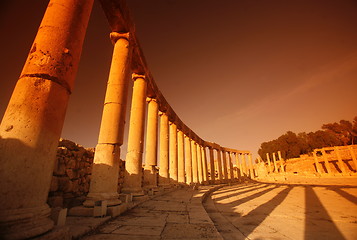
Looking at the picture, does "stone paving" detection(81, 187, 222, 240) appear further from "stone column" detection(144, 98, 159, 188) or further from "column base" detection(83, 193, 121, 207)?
"stone column" detection(144, 98, 159, 188)

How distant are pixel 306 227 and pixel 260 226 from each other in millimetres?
1728

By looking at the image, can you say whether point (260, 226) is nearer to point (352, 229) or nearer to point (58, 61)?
point (352, 229)

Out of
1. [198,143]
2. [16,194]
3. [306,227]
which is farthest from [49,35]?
[198,143]

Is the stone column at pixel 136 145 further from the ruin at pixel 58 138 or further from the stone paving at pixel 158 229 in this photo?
the stone paving at pixel 158 229

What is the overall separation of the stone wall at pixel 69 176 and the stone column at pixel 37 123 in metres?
3.42

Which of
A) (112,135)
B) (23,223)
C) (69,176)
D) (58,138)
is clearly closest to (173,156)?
(112,135)

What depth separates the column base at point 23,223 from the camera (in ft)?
8.41

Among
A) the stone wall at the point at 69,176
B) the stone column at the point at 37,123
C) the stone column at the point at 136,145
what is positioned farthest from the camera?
the stone column at the point at 136,145

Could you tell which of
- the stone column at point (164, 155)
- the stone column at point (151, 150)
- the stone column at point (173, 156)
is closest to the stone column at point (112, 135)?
the stone column at point (151, 150)

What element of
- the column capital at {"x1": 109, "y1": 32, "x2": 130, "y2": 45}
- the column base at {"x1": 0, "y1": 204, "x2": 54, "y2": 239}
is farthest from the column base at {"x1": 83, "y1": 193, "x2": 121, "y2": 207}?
the column capital at {"x1": 109, "y1": 32, "x2": 130, "y2": 45}

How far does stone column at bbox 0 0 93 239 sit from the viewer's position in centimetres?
279

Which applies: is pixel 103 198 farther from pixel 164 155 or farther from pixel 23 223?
pixel 164 155

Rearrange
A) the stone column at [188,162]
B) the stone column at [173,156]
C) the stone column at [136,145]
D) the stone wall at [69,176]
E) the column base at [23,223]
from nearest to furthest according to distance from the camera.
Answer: the column base at [23,223]
the stone wall at [69,176]
the stone column at [136,145]
the stone column at [173,156]
the stone column at [188,162]

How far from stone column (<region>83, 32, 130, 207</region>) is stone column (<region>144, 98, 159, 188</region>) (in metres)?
6.42
